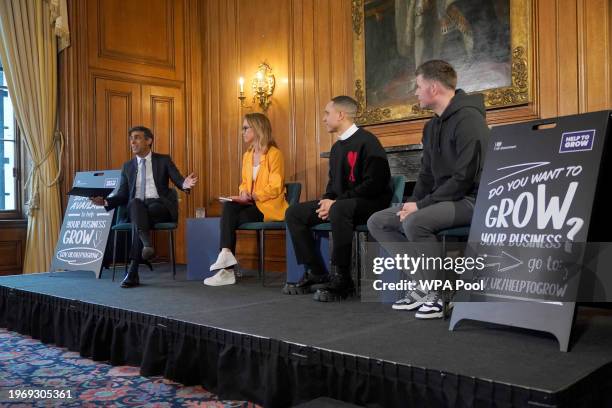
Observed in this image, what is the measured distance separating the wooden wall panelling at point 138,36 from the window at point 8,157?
811mm

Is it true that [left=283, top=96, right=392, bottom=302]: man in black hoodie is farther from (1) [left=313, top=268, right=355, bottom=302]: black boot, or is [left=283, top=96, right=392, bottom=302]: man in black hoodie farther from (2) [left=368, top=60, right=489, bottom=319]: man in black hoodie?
(2) [left=368, top=60, right=489, bottom=319]: man in black hoodie

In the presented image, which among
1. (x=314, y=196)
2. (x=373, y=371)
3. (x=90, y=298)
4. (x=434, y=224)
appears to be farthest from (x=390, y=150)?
(x=373, y=371)

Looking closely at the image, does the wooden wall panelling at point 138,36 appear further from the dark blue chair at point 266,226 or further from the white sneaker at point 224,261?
the white sneaker at point 224,261

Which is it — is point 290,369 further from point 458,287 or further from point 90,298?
point 90,298

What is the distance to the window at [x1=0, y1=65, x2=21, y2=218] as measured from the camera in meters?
5.09

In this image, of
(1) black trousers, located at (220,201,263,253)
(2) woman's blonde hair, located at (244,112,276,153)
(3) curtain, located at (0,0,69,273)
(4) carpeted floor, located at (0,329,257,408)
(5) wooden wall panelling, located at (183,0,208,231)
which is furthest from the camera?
(5) wooden wall panelling, located at (183,0,208,231)

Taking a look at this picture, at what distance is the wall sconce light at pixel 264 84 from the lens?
527cm

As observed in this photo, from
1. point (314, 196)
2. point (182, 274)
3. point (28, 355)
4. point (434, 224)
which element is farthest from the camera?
point (314, 196)

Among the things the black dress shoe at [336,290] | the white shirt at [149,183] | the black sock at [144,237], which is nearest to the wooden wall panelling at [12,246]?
the white shirt at [149,183]

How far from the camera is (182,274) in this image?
448 centimetres

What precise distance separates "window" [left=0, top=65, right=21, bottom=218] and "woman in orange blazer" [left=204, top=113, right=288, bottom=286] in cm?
240

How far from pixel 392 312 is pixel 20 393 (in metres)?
1.61

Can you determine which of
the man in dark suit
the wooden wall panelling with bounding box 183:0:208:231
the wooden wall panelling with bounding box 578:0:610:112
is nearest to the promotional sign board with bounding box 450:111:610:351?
the wooden wall panelling with bounding box 578:0:610:112

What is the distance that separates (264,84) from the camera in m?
5.29
